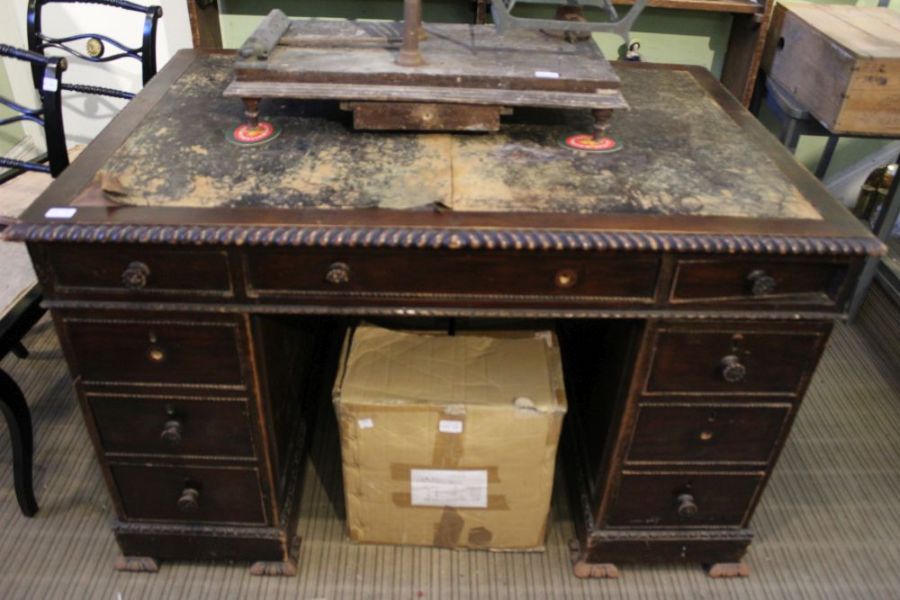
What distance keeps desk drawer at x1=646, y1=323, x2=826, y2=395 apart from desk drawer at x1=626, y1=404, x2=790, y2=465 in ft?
0.17

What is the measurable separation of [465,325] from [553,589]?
627 mm

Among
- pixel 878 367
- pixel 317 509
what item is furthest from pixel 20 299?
pixel 878 367

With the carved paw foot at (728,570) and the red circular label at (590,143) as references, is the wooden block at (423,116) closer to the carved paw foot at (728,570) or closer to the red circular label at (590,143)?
the red circular label at (590,143)

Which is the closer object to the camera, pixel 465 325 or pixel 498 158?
pixel 498 158

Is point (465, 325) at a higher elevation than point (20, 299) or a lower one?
lower

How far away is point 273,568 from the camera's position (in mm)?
1572

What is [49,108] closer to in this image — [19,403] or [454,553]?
[19,403]

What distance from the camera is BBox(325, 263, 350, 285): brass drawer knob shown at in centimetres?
116

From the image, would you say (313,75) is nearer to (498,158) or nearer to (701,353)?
(498,158)

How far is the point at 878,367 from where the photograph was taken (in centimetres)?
222

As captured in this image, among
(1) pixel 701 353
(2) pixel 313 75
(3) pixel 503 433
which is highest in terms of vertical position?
(2) pixel 313 75

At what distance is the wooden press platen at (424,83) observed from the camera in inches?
51.6

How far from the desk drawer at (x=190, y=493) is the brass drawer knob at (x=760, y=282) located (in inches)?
38.3

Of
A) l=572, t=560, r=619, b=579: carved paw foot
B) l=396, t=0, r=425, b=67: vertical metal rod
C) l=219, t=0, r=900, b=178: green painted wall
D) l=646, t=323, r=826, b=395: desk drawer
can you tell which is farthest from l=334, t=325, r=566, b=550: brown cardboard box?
l=219, t=0, r=900, b=178: green painted wall
